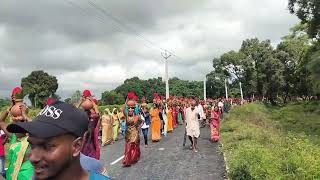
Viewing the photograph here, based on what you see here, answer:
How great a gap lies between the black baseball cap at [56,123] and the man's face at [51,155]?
39mm

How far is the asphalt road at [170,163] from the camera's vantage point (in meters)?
11.9

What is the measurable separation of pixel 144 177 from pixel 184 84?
103 m

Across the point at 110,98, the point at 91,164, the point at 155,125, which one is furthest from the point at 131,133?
the point at 110,98

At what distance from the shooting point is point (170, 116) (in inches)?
1054

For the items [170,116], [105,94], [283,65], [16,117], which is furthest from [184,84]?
[16,117]

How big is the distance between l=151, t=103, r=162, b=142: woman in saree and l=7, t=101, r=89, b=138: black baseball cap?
18102 mm

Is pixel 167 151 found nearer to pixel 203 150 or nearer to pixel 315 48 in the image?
pixel 203 150

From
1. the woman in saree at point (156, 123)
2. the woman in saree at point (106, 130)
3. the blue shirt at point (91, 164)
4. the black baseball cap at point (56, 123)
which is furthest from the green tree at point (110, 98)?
the black baseball cap at point (56, 123)

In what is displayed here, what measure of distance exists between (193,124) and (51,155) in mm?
14896

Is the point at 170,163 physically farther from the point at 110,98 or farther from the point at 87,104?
the point at 110,98

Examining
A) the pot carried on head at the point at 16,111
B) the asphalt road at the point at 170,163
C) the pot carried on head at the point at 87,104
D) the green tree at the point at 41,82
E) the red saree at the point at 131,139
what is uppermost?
the green tree at the point at 41,82

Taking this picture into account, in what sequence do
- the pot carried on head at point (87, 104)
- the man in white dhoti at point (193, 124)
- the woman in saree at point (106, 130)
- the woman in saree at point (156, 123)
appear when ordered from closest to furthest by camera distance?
the pot carried on head at point (87, 104) → the man in white dhoti at point (193, 124) → the woman in saree at point (106, 130) → the woman in saree at point (156, 123)

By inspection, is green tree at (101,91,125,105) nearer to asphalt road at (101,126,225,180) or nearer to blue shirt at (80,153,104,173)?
asphalt road at (101,126,225,180)

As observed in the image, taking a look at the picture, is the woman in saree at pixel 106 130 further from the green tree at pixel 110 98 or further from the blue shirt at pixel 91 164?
the green tree at pixel 110 98
